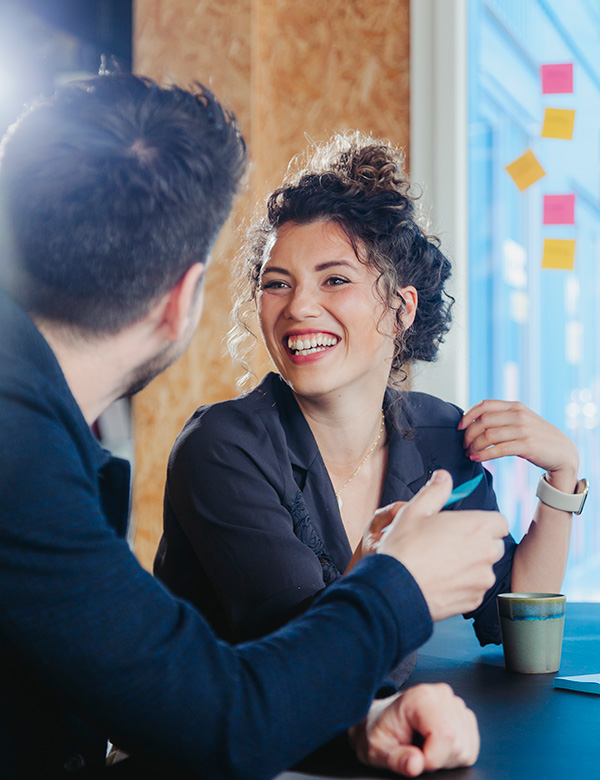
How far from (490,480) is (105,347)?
1.10m

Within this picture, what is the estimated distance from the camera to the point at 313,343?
1505 millimetres

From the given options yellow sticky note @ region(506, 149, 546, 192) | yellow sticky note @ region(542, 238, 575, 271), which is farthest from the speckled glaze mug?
yellow sticky note @ region(506, 149, 546, 192)

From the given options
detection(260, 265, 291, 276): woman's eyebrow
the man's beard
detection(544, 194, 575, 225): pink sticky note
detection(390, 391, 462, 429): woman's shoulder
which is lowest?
detection(390, 391, 462, 429): woman's shoulder

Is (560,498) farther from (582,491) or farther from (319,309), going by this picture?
(319,309)

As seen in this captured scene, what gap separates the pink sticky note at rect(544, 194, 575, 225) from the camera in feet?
8.64

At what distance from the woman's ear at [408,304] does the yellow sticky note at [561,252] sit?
1110 mm

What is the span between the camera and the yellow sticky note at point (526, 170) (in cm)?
266

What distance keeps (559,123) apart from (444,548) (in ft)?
7.21

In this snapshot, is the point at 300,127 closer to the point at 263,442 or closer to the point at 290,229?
the point at 290,229

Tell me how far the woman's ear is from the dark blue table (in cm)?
59

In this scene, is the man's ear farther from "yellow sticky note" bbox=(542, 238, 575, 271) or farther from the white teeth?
"yellow sticky note" bbox=(542, 238, 575, 271)

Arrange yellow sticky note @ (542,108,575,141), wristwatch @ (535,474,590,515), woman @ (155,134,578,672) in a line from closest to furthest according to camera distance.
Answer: woman @ (155,134,578,672) < wristwatch @ (535,474,590,515) < yellow sticky note @ (542,108,575,141)

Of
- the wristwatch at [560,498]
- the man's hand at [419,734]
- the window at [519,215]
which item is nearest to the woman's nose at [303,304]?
the wristwatch at [560,498]

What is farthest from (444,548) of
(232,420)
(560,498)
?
(560,498)
